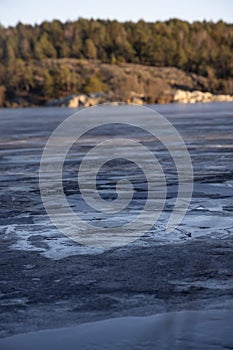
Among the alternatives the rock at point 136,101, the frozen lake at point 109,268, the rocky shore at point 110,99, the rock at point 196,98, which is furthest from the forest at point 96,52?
the frozen lake at point 109,268

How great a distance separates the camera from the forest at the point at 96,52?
8756cm

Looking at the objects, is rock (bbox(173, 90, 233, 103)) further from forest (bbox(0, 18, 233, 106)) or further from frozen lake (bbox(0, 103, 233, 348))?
frozen lake (bbox(0, 103, 233, 348))

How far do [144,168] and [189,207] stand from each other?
3.78 metres

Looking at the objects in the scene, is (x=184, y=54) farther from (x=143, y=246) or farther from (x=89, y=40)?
(x=143, y=246)

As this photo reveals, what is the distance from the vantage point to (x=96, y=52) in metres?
110

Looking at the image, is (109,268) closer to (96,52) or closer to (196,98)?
(196,98)

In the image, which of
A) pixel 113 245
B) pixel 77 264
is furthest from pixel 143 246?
pixel 77 264

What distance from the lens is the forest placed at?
287 ft

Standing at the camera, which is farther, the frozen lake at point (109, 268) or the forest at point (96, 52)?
the forest at point (96, 52)

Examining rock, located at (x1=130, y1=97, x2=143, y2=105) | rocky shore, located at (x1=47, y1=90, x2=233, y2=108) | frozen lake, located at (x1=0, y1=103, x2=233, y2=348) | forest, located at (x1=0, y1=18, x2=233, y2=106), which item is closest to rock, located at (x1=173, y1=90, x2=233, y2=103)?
rocky shore, located at (x1=47, y1=90, x2=233, y2=108)

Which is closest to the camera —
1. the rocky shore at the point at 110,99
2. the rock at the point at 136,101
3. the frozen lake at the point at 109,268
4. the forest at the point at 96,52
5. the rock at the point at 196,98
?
the frozen lake at the point at 109,268

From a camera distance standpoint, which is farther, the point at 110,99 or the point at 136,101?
the point at 136,101

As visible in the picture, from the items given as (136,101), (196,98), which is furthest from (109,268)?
(196,98)

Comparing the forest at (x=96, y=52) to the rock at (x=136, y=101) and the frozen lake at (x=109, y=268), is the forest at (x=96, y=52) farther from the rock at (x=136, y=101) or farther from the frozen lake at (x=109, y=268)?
the frozen lake at (x=109, y=268)
